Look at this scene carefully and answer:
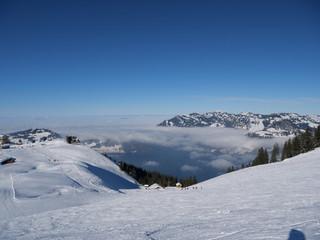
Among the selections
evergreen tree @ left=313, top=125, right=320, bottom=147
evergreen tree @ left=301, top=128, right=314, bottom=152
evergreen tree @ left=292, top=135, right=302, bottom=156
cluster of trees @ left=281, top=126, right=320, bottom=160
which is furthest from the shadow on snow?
evergreen tree @ left=313, top=125, right=320, bottom=147

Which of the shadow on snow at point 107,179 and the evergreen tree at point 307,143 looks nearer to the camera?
the shadow on snow at point 107,179

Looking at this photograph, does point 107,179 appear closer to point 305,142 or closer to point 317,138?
point 305,142

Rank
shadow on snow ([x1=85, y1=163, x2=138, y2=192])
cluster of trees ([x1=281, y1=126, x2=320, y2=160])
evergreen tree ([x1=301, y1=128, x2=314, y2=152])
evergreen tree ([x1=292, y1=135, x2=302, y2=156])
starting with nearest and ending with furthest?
shadow on snow ([x1=85, y1=163, x2=138, y2=192]), evergreen tree ([x1=301, y1=128, x2=314, y2=152]), cluster of trees ([x1=281, y1=126, x2=320, y2=160]), evergreen tree ([x1=292, y1=135, x2=302, y2=156])

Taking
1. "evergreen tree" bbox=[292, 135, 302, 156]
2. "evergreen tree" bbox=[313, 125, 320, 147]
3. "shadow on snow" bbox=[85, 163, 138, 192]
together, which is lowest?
"shadow on snow" bbox=[85, 163, 138, 192]

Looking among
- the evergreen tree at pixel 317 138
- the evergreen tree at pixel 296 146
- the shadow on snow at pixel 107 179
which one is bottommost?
the shadow on snow at pixel 107 179

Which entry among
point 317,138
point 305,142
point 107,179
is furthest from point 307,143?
point 107,179

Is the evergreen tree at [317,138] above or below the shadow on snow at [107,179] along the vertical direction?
above

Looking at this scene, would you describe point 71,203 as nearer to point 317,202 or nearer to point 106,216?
point 106,216

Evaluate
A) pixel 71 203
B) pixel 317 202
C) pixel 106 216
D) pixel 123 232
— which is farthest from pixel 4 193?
pixel 317 202

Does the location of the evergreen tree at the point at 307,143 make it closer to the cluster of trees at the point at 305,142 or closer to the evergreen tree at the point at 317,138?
the cluster of trees at the point at 305,142

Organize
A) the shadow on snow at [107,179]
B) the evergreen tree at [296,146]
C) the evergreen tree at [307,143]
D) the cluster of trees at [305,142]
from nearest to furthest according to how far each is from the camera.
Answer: the shadow on snow at [107,179]
the evergreen tree at [307,143]
the cluster of trees at [305,142]
the evergreen tree at [296,146]

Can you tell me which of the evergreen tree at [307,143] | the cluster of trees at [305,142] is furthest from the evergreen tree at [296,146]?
the evergreen tree at [307,143]

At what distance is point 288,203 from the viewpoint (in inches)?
432

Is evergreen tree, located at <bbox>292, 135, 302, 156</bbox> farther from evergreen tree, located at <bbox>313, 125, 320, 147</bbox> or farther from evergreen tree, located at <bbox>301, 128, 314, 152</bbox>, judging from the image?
evergreen tree, located at <bbox>313, 125, 320, 147</bbox>
